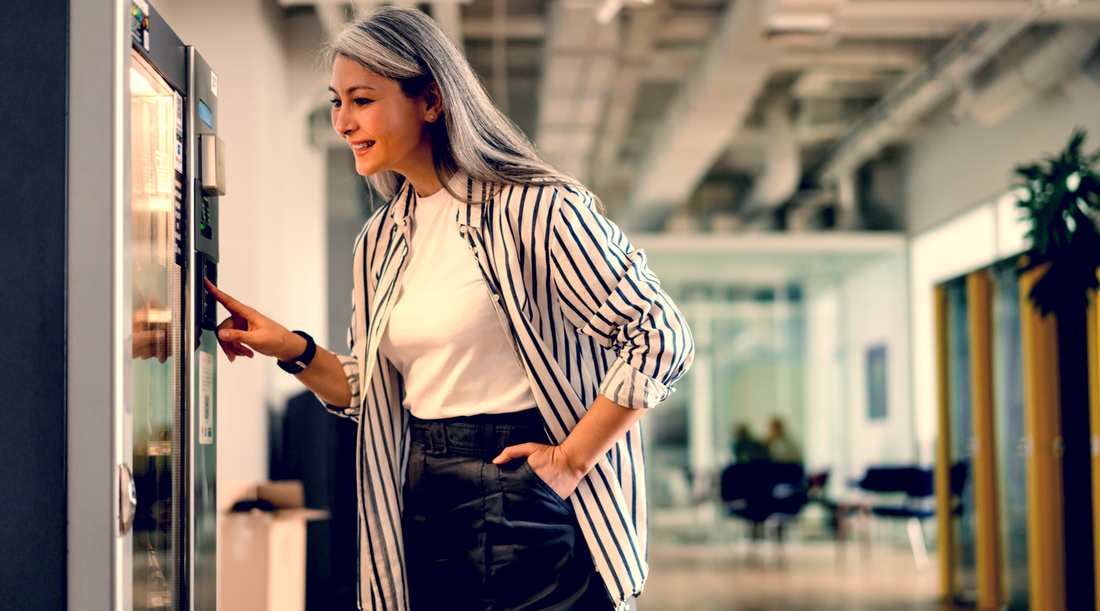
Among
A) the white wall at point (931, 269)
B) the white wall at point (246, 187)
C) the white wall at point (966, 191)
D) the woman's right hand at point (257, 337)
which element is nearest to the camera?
the woman's right hand at point (257, 337)

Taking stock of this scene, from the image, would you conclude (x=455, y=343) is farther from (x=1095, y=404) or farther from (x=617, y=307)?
(x=1095, y=404)

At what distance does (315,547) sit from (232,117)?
7.06 feet

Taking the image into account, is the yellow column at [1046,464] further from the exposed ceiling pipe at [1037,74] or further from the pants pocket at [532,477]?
the pants pocket at [532,477]

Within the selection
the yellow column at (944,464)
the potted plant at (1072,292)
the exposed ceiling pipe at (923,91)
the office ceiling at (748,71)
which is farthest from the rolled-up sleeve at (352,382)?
the yellow column at (944,464)

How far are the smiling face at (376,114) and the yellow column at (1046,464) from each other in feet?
15.8

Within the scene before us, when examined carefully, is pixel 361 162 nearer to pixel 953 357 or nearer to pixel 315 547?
pixel 315 547

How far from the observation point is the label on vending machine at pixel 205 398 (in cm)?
149

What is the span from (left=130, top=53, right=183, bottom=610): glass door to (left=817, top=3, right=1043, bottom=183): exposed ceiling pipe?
547cm

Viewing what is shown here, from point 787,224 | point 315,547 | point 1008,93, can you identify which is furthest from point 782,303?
point 315,547

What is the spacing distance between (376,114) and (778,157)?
8919mm

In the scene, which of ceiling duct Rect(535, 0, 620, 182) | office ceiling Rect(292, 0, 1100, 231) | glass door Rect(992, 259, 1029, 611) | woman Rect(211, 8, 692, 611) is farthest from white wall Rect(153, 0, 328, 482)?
glass door Rect(992, 259, 1029, 611)

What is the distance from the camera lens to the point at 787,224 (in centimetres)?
1174

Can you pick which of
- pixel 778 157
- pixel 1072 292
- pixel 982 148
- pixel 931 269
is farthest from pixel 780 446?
pixel 1072 292

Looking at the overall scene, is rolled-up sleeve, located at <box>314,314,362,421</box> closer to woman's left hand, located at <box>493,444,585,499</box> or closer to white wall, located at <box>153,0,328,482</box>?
woman's left hand, located at <box>493,444,585,499</box>
